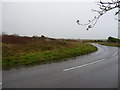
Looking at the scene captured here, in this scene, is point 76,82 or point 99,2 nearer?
point 99,2

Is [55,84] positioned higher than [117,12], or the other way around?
[117,12]

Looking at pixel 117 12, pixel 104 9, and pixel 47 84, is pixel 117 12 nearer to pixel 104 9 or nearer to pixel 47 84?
pixel 104 9

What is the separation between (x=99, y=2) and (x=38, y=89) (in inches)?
163

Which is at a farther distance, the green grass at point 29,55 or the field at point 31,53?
the field at point 31,53

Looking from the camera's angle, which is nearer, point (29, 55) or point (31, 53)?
point (29, 55)

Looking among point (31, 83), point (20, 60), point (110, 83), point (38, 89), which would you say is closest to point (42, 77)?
point (31, 83)

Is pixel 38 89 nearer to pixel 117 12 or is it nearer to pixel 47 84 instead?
pixel 47 84

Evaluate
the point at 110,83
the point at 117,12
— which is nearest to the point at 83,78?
the point at 110,83

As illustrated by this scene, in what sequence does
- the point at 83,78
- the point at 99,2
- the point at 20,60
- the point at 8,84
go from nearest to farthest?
the point at 99,2, the point at 8,84, the point at 83,78, the point at 20,60

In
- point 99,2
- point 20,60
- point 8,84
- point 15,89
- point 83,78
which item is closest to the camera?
point 99,2

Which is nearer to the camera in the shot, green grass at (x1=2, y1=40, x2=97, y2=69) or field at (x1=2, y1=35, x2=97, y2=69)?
green grass at (x1=2, y1=40, x2=97, y2=69)

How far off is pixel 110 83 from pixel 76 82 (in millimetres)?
1543

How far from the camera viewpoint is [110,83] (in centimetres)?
702

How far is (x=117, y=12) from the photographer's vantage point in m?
3.55
